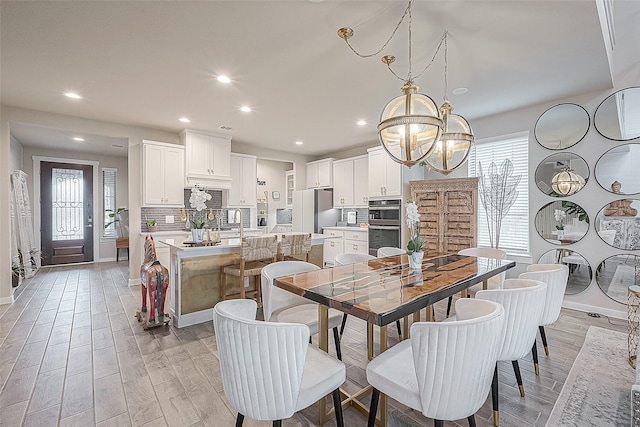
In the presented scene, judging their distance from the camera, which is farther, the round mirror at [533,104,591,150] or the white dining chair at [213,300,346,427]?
the round mirror at [533,104,591,150]

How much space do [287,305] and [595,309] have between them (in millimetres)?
3954

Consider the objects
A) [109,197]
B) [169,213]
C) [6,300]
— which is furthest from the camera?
[109,197]

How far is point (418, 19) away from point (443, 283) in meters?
1.96

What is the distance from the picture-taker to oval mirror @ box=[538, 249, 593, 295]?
374cm

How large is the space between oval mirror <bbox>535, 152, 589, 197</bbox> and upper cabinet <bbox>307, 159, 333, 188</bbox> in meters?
3.99

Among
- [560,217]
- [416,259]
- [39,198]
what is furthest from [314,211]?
[39,198]

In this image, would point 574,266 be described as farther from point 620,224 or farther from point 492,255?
point 492,255

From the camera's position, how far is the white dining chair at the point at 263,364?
1155 mm

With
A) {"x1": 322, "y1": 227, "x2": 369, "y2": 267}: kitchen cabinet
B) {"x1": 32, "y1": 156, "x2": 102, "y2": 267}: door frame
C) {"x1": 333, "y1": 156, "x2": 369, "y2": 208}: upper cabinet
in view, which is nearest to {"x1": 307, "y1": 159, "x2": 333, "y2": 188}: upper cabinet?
{"x1": 333, "y1": 156, "x2": 369, "y2": 208}: upper cabinet

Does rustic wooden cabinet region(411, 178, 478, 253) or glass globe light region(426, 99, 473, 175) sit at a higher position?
glass globe light region(426, 99, 473, 175)

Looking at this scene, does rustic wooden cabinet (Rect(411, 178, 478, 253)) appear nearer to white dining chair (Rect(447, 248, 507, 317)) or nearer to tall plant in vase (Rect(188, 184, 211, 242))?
white dining chair (Rect(447, 248, 507, 317))

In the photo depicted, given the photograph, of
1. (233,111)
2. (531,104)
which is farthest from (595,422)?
(233,111)

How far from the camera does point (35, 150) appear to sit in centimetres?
661

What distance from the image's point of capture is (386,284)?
1.91m
